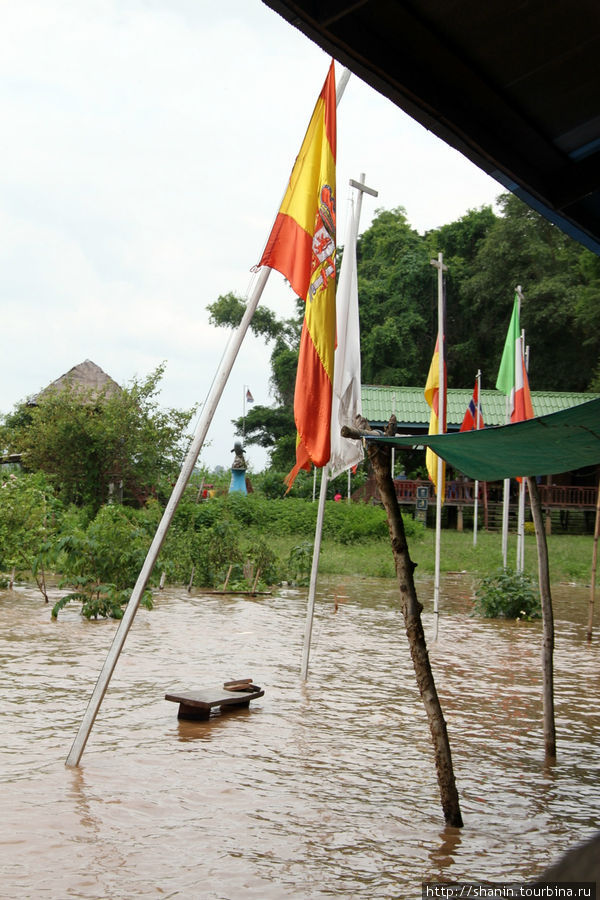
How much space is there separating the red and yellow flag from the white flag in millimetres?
1217

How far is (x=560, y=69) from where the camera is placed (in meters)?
3.80

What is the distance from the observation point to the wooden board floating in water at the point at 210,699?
269 inches

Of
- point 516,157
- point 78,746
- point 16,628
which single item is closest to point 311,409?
point 516,157

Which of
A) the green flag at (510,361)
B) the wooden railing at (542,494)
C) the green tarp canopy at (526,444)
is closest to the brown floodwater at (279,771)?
the green tarp canopy at (526,444)

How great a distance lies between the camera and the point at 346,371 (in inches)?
305

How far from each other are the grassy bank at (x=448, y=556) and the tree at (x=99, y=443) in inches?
137

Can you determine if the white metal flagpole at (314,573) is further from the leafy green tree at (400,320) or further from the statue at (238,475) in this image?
the leafy green tree at (400,320)

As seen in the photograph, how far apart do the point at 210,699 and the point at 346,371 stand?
297 centimetres

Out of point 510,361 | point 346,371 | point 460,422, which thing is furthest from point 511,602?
point 460,422

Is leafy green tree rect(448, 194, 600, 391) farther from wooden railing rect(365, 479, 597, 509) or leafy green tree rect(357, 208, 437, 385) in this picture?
wooden railing rect(365, 479, 597, 509)

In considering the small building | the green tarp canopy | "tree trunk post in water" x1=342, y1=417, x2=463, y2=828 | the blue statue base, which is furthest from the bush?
the blue statue base

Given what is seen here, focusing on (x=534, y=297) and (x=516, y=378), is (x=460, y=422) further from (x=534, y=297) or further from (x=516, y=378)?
(x=516, y=378)

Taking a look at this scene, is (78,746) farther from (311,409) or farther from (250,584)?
(250,584)

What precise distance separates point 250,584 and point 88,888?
1160cm
